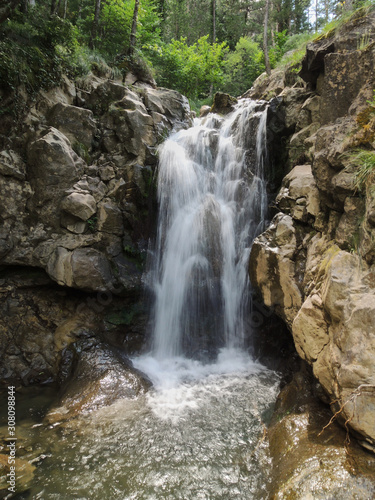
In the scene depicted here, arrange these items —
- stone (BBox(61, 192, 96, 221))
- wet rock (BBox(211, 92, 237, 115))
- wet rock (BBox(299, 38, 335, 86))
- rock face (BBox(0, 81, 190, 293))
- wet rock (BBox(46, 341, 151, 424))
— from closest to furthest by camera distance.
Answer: wet rock (BBox(46, 341, 151, 424))
wet rock (BBox(299, 38, 335, 86))
rock face (BBox(0, 81, 190, 293))
stone (BBox(61, 192, 96, 221))
wet rock (BBox(211, 92, 237, 115))

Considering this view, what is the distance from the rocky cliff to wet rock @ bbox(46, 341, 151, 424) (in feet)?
1.55

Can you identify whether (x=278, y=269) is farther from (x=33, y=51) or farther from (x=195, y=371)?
(x=33, y=51)

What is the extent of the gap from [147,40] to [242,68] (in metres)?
7.48

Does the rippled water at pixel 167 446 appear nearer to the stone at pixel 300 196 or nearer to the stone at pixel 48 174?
the stone at pixel 300 196

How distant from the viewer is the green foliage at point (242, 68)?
57.6 ft

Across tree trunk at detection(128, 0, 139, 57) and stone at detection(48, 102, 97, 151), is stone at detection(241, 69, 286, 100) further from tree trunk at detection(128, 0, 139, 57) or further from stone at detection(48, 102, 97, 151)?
stone at detection(48, 102, 97, 151)

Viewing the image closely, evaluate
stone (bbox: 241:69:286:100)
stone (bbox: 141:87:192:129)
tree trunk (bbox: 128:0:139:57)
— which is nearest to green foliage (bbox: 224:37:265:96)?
stone (bbox: 241:69:286:100)

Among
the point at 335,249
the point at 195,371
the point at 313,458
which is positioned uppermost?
the point at 335,249

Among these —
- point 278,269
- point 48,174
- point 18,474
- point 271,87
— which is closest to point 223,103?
point 271,87

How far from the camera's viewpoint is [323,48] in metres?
6.10

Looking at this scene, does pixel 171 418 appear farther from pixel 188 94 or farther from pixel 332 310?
pixel 188 94

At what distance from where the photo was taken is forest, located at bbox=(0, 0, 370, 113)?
24.0 ft

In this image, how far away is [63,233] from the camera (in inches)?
272

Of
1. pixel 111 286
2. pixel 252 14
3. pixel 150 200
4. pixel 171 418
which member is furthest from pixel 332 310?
pixel 252 14
